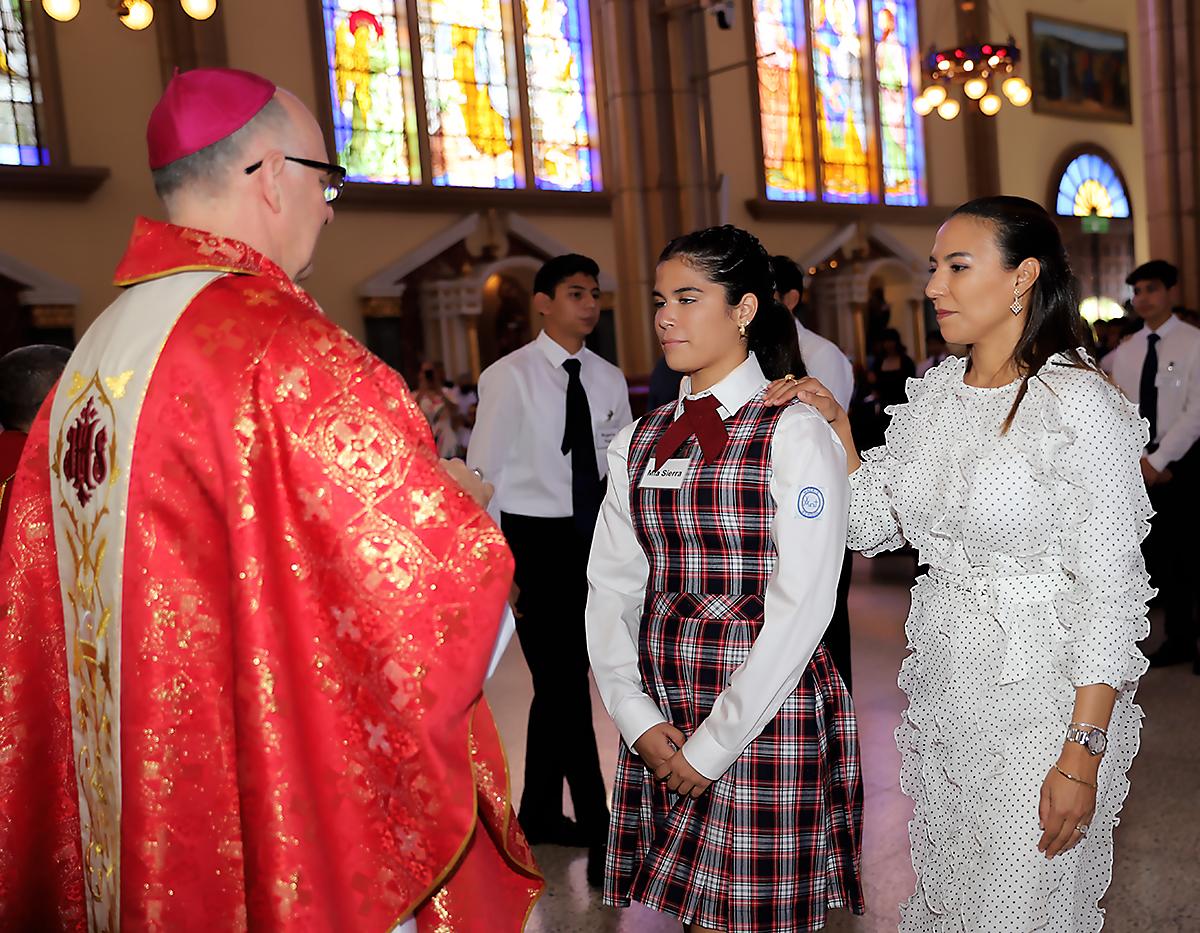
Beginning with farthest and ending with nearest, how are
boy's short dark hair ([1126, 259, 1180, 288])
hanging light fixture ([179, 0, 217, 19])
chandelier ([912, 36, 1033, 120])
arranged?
chandelier ([912, 36, 1033, 120]) → hanging light fixture ([179, 0, 217, 19]) → boy's short dark hair ([1126, 259, 1180, 288])

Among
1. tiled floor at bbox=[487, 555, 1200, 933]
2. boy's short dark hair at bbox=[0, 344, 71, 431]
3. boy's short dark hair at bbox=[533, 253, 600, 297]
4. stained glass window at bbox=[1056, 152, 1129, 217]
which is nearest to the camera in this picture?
boy's short dark hair at bbox=[0, 344, 71, 431]

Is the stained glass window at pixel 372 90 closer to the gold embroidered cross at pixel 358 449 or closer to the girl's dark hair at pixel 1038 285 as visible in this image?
the girl's dark hair at pixel 1038 285

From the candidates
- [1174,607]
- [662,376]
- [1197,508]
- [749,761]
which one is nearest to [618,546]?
[749,761]

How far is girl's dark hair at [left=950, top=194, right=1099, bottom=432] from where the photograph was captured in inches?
84.4

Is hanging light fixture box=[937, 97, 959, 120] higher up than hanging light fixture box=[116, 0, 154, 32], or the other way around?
hanging light fixture box=[937, 97, 959, 120]

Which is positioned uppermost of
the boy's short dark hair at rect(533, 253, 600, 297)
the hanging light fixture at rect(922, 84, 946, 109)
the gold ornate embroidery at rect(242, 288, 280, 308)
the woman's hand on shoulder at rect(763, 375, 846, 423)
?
the hanging light fixture at rect(922, 84, 946, 109)

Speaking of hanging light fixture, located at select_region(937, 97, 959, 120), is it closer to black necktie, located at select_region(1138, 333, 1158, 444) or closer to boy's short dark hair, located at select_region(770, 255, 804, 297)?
Result: black necktie, located at select_region(1138, 333, 1158, 444)

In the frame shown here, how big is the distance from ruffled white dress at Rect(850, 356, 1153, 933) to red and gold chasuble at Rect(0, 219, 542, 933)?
92cm

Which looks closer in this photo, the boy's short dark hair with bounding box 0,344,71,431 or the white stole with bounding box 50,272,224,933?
the white stole with bounding box 50,272,224,933

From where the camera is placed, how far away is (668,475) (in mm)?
2344

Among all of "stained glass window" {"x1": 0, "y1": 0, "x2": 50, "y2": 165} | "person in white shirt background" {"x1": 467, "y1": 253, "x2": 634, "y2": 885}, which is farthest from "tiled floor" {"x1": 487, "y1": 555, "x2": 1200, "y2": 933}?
"stained glass window" {"x1": 0, "y1": 0, "x2": 50, "y2": 165}

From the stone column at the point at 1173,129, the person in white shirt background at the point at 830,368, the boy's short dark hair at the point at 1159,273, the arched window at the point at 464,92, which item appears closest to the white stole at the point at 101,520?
the person in white shirt background at the point at 830,368

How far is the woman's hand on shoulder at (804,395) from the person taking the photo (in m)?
2.29

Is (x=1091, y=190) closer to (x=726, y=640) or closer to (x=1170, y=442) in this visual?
(x=1170, y=442)
